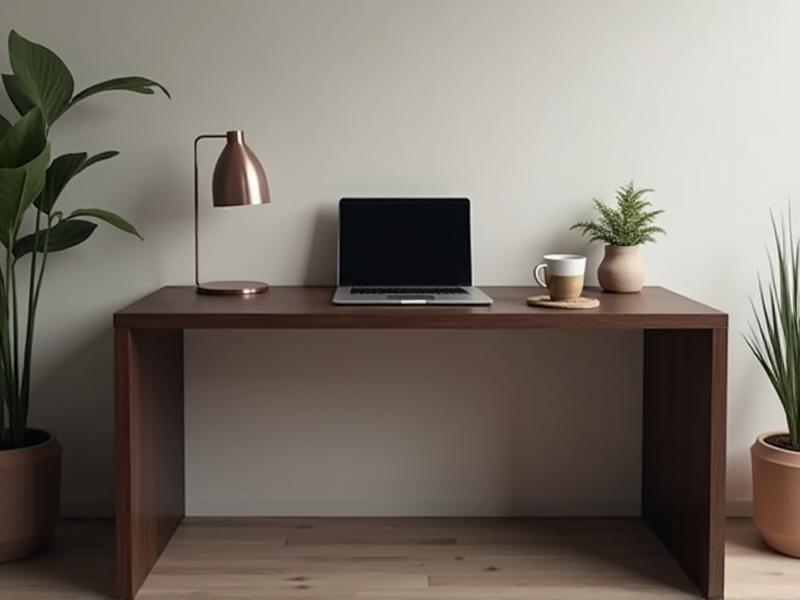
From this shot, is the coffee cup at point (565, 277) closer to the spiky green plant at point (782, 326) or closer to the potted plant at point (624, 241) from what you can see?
the potted plant at point (624, 241)

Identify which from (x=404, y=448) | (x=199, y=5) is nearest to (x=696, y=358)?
(x=404, y=448)

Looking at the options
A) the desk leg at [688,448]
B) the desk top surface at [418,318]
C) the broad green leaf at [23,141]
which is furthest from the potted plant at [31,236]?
the desk leg at [688,448]

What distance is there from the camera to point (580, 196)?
2973 mm

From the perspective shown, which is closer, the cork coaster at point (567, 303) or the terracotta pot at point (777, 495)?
the cork coaster at point (567, 303)

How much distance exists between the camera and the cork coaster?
8.22ft

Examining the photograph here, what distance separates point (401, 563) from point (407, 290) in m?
0.70

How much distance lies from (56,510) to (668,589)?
1560 millimetres

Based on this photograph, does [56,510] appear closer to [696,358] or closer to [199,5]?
[199,5]

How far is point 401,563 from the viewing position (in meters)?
2.70

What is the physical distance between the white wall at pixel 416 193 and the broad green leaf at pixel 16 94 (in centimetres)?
17

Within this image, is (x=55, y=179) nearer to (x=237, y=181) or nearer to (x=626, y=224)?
(x=237, y=181)

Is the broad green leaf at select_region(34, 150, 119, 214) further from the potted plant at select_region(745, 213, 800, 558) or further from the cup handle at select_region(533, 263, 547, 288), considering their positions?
the potted plant at select_region(745, 213, 800, 558)

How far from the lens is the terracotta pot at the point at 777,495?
267 cm

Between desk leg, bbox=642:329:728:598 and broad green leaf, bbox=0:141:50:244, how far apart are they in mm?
1571
